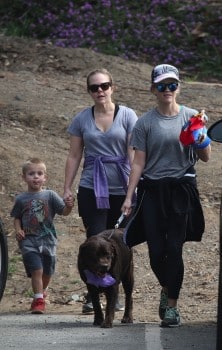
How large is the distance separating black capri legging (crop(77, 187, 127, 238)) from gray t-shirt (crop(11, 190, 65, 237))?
0.52m

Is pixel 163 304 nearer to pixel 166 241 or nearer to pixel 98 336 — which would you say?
pixel 166 241

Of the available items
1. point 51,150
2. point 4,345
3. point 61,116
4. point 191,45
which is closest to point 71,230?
point 51,150

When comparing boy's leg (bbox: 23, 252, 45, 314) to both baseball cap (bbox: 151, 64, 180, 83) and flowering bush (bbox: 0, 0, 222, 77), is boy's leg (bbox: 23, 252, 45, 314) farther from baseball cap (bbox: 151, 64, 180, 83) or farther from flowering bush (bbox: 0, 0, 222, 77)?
flowering bush (bbox: 0, 0, 222, 77)

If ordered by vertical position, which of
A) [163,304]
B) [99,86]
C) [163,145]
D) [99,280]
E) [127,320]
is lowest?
[127,320]

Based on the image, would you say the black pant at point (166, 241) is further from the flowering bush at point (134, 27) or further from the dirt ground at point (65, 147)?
the flowering bush at point (134, 27)

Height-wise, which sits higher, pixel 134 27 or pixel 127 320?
pixel 134 27

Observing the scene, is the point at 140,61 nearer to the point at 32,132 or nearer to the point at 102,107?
the point at 32,132

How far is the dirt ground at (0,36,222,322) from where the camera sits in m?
10.2

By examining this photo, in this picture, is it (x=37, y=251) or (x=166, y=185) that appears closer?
(x=166, y=185)

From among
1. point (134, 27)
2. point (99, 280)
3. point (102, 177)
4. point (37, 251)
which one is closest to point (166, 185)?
point (102, 177)

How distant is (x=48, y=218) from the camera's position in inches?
368

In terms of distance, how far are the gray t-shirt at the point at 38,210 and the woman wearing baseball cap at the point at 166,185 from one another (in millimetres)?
1174

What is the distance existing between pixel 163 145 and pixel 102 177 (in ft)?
2.21

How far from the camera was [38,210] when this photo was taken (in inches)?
366
